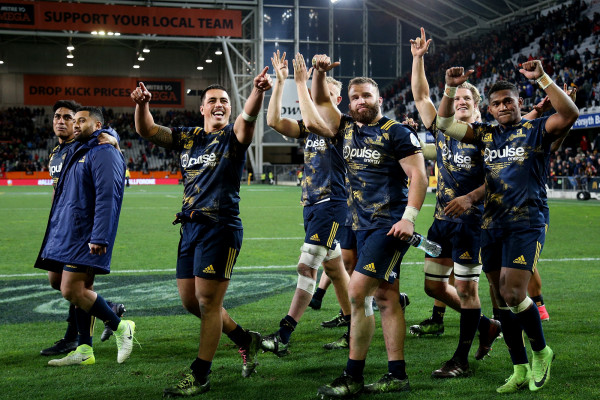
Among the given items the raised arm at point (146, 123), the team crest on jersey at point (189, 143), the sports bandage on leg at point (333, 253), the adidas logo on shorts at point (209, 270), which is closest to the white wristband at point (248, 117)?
the team crest on jersey at point (189, 143)

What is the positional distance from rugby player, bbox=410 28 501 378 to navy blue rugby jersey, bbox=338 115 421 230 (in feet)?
1.49

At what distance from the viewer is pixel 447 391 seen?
443 cm

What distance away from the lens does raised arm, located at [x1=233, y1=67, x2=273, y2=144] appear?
4.38 m

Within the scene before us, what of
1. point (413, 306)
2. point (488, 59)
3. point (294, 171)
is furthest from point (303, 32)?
point (413, 306)

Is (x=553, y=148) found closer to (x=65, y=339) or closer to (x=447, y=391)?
(x=447, y=391)

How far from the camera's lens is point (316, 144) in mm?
6191

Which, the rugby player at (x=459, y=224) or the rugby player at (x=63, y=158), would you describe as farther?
the rugby player at (x=63, y=158)

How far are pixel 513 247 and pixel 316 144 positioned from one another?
7.69 ft

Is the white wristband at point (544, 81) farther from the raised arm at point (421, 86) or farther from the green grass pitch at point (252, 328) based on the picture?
the green grass pitch at point (252, 328)

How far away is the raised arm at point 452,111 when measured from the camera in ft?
14.8

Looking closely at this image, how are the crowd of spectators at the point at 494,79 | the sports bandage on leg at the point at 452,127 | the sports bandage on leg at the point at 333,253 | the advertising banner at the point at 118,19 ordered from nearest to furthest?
the sports bandage on leg at the point at 452,127
the sports bandage on leg at the point at 333,253
the crowd of spectators at the point at 494,79
the advertising banner at the point at 118,19

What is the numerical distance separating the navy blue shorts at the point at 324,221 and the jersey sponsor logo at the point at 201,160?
1604mm

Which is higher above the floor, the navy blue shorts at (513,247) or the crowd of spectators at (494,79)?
the crowd of spectators at (494,79)

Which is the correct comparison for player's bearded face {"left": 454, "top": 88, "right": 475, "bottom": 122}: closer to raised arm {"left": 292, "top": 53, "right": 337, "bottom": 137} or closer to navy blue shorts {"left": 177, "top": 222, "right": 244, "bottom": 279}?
raised arm {"left": 292, "top": 53, "right": 337, "bottom": 137}
